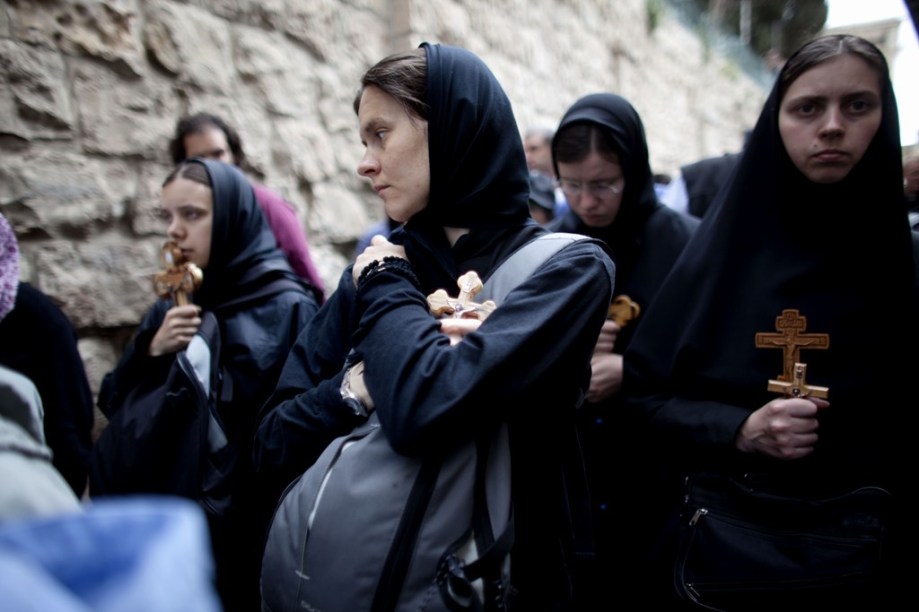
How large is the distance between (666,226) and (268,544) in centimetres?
181

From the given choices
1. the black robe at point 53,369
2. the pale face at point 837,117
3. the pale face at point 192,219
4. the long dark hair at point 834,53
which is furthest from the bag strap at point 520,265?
the black robe at point 53,369

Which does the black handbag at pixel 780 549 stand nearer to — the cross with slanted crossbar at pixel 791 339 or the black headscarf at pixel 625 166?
the cross with slanted crossbar at pixel 791 339

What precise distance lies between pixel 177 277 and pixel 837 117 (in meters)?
2.12

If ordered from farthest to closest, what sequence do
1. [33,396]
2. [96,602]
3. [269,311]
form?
[269,311], [33,396], [96,602]

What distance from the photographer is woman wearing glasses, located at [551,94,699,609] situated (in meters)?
2.16

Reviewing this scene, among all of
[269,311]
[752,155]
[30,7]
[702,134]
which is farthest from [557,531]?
[702,134]

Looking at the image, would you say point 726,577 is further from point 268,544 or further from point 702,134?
point 702,134

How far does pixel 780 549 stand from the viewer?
4.93 ft

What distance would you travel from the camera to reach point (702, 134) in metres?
10.8

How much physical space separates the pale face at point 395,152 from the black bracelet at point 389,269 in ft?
0.49

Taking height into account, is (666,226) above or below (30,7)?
below

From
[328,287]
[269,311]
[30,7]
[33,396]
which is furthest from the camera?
[328,287]

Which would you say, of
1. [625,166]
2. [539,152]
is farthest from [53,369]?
[539,152]

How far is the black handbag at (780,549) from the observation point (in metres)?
1.45
